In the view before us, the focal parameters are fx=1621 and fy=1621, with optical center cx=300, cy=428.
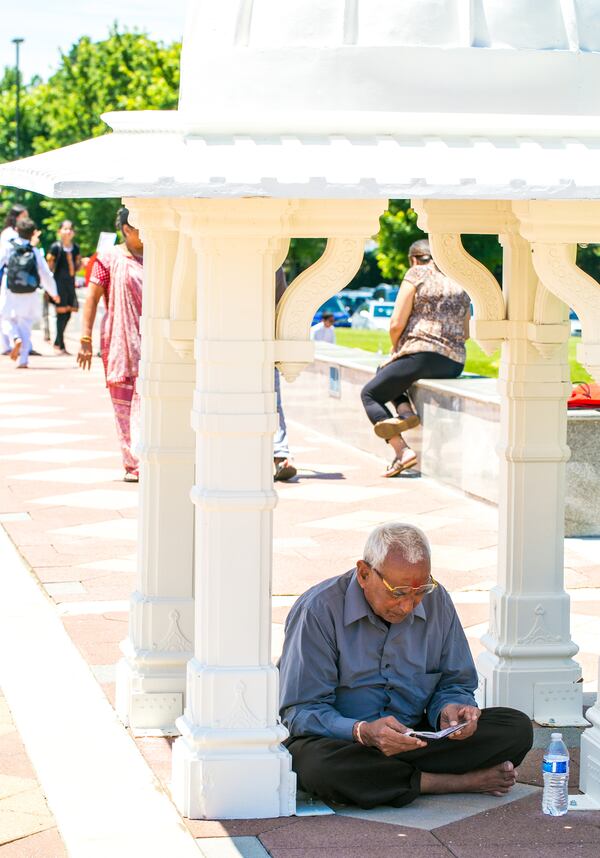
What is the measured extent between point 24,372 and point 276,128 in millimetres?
15872

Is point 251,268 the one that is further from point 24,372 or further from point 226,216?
point 24,372

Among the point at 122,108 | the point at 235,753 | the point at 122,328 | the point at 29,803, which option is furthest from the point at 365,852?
the point at 122,108

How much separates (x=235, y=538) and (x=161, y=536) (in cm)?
119

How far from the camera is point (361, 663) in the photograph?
17.8 ft

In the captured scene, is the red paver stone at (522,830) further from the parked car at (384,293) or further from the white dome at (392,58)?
the parked car at (384,293)

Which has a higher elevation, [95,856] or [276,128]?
[276,128]

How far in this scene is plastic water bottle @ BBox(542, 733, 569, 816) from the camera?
514 centimetres

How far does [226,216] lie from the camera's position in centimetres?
491

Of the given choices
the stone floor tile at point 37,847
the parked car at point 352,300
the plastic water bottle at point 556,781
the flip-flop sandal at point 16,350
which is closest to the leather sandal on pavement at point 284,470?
the plastic water bottle at point 556,781

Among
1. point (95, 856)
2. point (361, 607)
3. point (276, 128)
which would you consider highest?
point (276, 128)

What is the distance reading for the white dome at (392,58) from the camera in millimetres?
5004

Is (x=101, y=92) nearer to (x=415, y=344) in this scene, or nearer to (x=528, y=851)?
(x=415, y=344)

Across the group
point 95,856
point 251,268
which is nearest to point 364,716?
point 95,856

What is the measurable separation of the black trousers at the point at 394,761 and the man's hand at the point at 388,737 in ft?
0.12
